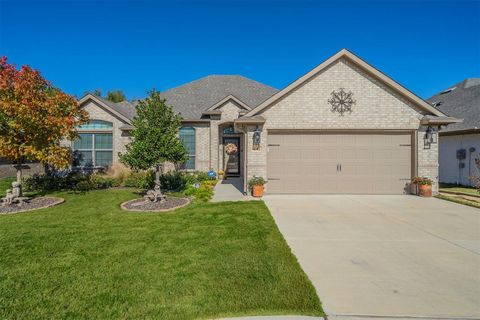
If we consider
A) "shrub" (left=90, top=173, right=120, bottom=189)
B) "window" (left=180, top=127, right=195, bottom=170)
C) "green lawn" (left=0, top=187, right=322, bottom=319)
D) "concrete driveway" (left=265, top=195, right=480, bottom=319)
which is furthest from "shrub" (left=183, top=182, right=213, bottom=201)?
"window" (left=180, top=127, right=195, bottom=170)

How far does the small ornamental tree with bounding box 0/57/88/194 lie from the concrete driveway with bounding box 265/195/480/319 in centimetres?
818

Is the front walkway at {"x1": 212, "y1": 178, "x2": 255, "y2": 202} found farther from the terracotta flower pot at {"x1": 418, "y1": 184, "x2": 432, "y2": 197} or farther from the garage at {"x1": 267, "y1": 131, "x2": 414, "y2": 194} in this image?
the terracotta flower pot at {"x1": 418, "y1": 184, "x2": 432, "y2": 197}

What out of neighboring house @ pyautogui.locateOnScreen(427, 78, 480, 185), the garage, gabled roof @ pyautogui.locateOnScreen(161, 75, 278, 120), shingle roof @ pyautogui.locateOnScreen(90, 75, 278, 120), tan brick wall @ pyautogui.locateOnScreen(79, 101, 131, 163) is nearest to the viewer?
the garage

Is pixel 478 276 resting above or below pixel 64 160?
below

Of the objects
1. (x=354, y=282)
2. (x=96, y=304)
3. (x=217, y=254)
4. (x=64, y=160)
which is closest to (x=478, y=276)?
(x=354, y=282)

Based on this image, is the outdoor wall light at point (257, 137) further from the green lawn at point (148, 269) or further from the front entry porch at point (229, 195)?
the green lawn at point (148, 269)

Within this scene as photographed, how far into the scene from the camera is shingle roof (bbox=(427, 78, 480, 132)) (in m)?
13.7

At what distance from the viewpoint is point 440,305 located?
3.17m

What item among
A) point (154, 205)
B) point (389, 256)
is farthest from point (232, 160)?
point (389, 256)

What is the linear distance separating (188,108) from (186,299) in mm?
14595

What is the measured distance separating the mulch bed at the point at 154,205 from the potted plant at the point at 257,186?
2.60m

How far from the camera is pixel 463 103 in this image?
52.4ft

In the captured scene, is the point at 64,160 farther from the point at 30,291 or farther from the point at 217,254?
the point at 217,254

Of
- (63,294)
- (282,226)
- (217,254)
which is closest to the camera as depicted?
(63,294)
